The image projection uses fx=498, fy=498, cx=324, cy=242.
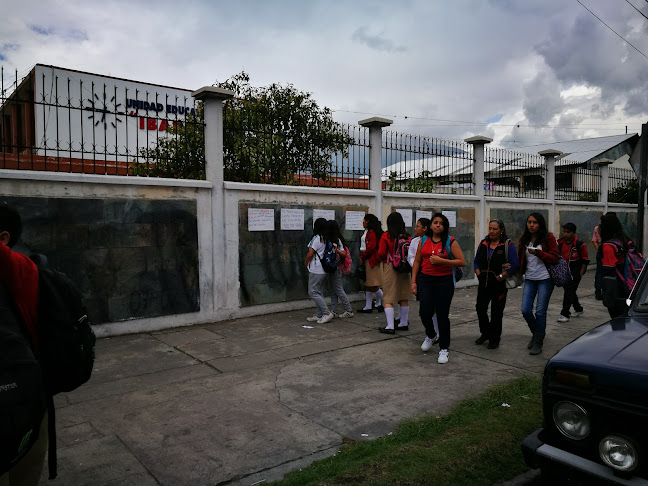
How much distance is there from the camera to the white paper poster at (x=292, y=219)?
8.44 metres

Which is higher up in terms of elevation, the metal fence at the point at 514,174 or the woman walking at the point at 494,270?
the metal fence at the point at 514,174

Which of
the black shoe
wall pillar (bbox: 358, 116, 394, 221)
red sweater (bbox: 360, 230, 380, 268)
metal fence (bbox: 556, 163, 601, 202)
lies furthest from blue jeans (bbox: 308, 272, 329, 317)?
metal fence (bbox: 556, 163, 601, 202)

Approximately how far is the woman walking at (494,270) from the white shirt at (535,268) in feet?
0.62

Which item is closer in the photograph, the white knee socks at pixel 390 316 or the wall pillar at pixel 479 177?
the white knee socks at pixel 390 316

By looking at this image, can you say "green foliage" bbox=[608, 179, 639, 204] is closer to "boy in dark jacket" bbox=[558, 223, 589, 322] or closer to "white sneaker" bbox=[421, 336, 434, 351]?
"boy in dark jacket" bbox=[558, 223, 589, 322]

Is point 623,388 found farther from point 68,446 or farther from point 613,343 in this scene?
point 68,446

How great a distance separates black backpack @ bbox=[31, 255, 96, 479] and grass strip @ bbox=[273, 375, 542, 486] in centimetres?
160

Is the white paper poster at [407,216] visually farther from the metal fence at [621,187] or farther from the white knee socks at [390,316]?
the metal fence at [621,187]

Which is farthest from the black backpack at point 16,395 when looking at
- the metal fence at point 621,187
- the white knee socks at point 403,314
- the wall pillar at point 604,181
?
the metal fence at point 621,187

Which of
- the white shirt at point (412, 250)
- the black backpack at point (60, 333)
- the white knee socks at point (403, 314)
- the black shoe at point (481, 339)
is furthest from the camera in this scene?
the white knee socks at point (403, 314)

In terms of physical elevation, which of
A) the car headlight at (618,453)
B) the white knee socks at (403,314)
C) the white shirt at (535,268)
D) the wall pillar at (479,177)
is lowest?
the white knee socks at (403,314)

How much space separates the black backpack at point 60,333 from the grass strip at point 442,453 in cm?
160

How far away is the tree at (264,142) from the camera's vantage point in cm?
858

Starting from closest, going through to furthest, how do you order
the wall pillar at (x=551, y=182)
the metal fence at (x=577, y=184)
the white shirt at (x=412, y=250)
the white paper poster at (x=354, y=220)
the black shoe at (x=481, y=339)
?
the black shoe at (x=481, y=339) → the white shirt at (x=412, y=250) → the white paper poster at (x=354, y=220) → the wall pillar at (x=551, y=182) → the metal fence at (x=577, y=184)
